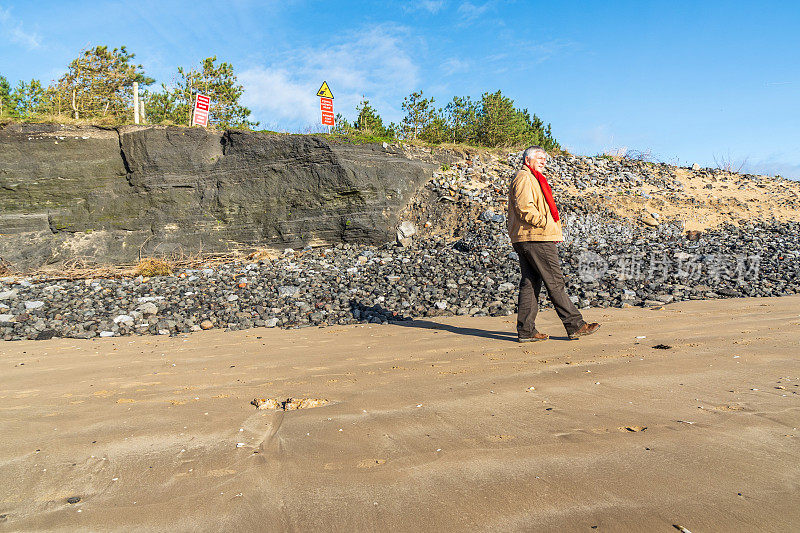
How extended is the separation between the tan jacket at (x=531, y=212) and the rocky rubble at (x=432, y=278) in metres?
2.13

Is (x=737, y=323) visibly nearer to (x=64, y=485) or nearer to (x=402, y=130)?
A: (x=64, y=485)

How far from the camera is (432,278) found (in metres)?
9.00

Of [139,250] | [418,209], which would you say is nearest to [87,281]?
[139,250]

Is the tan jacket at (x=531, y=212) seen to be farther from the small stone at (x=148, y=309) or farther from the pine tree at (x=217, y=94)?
the pine tree at (x=217, y=94)

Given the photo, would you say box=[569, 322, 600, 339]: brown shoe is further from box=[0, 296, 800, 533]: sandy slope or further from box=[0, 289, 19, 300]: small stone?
box=[0, 289, 19, 300]: small stone

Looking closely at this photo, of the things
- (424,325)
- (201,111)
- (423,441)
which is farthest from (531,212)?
(201,111)

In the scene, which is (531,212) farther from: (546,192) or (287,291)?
(287,291)

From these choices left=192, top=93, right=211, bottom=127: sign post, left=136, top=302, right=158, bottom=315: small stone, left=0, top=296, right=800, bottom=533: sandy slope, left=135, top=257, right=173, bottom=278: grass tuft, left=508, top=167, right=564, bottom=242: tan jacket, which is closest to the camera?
left=0, top=296, right=800, bottom=533: sandy slope

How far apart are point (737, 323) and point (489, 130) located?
13.4m

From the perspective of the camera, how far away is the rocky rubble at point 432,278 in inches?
285

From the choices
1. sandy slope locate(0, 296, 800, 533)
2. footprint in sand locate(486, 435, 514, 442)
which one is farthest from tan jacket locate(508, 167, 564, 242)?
footprint in sand locate(486, 435, 514, 442)

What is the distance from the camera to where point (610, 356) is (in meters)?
4.25

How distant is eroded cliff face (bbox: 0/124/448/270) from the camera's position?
13.1 metres

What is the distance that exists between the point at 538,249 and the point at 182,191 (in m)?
11.6
